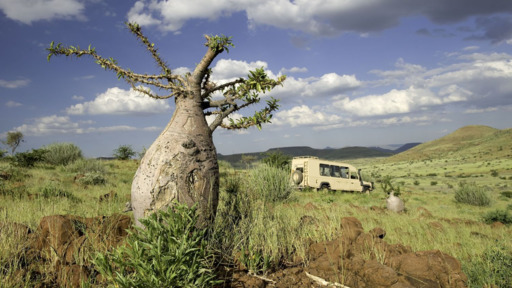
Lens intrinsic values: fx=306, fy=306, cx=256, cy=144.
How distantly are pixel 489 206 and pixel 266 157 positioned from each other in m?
11.9

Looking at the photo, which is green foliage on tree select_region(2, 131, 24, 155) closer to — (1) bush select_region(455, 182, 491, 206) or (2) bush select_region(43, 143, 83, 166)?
(2) bush select_region(43, 143, 83, 166)

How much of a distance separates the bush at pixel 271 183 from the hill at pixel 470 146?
61.5m

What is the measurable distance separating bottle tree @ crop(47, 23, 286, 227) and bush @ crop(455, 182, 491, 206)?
1622 centimetres

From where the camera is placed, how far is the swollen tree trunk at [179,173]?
3.18 metres

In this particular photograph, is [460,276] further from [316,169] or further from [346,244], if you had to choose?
[316,169]

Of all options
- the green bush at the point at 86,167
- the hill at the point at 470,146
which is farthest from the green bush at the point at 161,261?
the hill at the point at 470,146

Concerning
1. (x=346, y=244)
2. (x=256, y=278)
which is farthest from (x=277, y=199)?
(x=256, y=278)

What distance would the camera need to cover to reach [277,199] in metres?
9.37

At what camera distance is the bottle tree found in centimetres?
321

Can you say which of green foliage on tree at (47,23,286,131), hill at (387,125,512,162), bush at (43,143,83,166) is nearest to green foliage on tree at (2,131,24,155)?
bush at (43,143,83,166)

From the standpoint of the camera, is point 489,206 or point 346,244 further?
point 489,206

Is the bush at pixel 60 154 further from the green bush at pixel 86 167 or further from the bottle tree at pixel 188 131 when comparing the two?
the bottle tree at pixel 188 131

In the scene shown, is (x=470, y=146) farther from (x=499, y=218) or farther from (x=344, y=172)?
(x=499, y=218)

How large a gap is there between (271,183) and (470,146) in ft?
285
